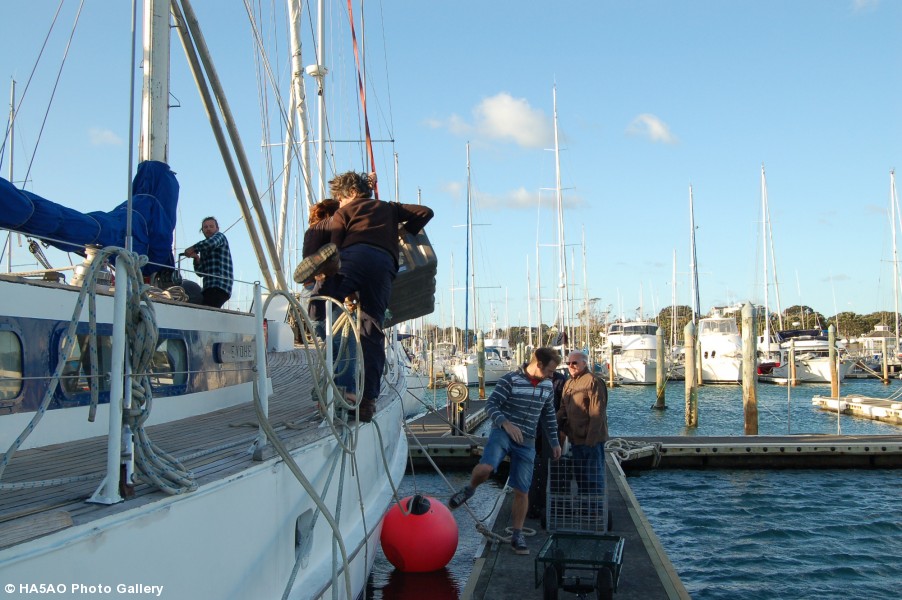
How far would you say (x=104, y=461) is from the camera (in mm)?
3891

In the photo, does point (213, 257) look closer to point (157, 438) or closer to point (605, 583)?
point (157, 438)

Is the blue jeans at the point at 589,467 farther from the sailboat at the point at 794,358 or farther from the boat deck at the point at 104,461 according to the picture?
the sailboat at the point at 794,358

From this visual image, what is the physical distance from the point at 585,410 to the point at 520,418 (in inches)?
49.8

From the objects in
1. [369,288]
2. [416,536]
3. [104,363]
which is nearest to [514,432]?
[416,536]

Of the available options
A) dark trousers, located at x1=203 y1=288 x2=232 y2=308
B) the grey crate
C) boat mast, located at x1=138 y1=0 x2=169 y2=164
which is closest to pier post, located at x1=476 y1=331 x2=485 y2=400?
the grey crate

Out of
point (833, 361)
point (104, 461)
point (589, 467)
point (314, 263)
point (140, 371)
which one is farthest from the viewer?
point (833, 361)

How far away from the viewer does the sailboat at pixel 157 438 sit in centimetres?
281

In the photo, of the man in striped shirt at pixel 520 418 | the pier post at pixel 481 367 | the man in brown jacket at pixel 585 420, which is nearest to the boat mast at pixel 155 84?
the man in striped shirt at pixel 520 418

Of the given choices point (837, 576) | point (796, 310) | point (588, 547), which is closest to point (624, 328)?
point (837, 576)

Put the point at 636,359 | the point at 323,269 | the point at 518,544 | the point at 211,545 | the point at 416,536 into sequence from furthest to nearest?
1. the point at 636,359
2. the point at 518,544
3. the point at 416,536
4. the point at 323,269
5. the point at 211,545

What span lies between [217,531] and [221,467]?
396mm

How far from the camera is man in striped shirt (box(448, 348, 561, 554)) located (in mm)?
6484

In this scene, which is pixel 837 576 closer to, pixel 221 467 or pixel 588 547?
pixel 588 547

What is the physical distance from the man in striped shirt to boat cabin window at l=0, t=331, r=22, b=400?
364 centimetres
